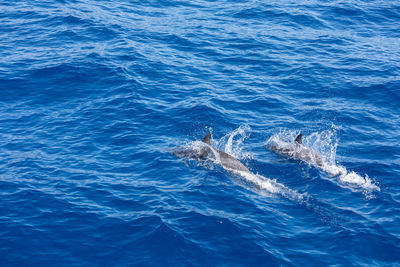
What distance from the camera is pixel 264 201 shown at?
1822 cm

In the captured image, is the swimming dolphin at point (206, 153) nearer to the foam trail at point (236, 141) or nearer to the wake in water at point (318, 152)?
the foam trail at point (236, 141)

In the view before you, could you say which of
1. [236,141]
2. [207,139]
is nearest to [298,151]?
[236,141]

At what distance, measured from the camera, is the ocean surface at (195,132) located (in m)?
15.8

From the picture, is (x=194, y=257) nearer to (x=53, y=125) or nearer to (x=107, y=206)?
(x=107, y=206)

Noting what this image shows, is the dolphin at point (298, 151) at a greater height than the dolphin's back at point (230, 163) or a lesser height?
greater

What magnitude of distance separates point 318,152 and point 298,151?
3.25 feet

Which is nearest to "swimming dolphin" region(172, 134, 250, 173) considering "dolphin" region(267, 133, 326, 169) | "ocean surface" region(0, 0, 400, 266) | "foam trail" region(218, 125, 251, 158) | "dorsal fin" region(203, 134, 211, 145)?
"dorsal fin" region(203, 134, 211, 145)

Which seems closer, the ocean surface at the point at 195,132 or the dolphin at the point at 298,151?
the ocean surface at the point at 195,132

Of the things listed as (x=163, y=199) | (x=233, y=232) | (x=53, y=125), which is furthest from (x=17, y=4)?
(x=233, y=232)

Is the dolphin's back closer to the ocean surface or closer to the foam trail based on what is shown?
the ocean surface

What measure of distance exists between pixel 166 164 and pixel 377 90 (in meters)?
14.4

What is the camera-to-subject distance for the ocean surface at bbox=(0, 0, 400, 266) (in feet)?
51.7

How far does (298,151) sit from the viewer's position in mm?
22000

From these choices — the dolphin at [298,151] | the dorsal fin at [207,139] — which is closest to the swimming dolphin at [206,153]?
the dorsal fin at [207,139]
